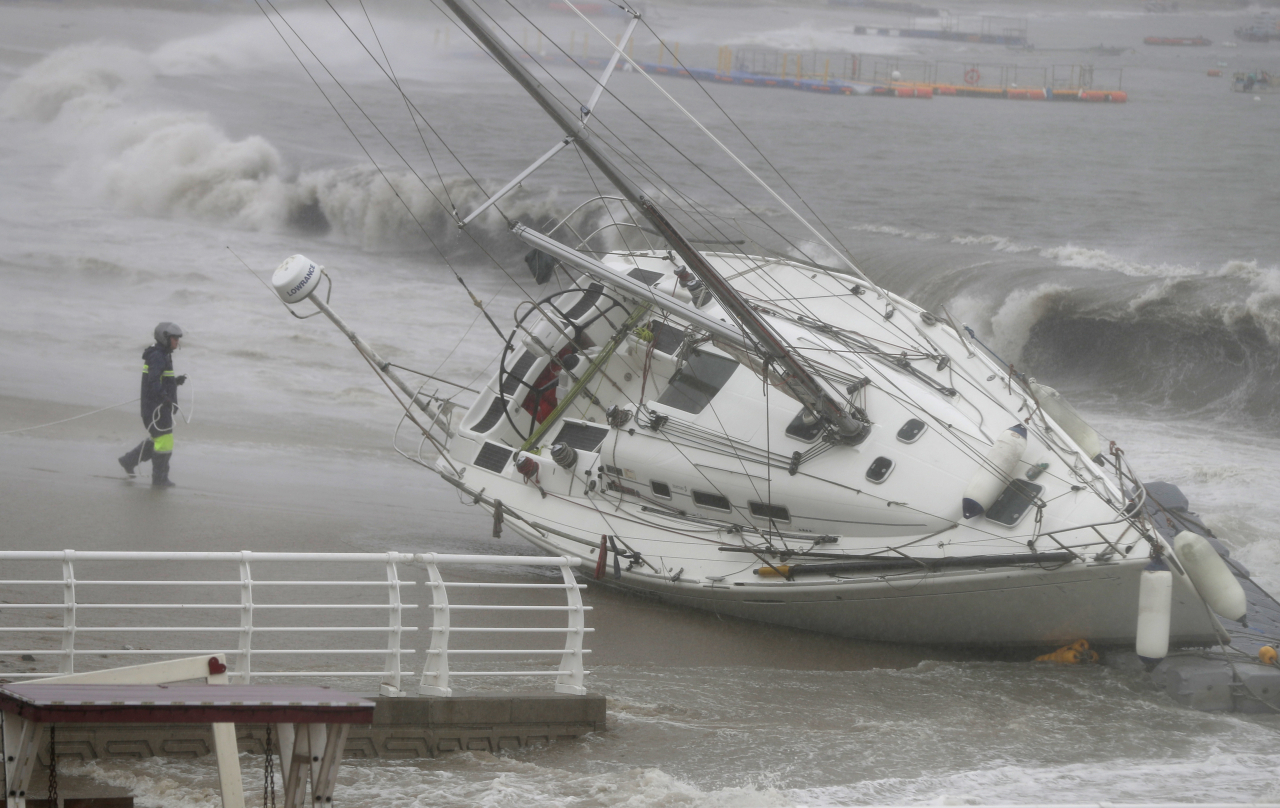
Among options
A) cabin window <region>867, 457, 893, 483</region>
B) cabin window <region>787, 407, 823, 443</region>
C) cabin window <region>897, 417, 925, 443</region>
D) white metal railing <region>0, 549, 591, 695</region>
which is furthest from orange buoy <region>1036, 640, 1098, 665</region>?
white metal railing <region>0, 549, 591, 695</region>

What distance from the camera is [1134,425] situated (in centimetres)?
2294

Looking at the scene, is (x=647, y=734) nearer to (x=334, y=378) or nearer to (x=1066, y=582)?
(x=1066, y=582)

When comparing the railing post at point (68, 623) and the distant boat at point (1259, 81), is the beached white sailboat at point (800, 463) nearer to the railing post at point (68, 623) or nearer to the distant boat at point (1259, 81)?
the railing post at point (68, 623)

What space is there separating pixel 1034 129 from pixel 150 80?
34.3m

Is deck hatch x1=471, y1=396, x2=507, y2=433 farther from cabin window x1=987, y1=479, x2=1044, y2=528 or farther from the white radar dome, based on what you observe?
cabin window x1=987, y1=479, x2=1044, y2=528

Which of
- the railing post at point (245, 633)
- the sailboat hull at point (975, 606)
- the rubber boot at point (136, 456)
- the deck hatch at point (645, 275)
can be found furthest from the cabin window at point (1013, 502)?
the rubber boot at point (136, 456)

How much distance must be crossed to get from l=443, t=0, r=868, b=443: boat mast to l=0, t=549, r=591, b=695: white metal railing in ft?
10.1

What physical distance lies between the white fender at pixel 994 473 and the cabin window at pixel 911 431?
0.76m

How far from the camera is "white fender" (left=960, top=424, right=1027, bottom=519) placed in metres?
11.0

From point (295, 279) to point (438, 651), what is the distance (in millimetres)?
7345

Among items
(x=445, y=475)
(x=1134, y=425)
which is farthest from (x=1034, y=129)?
(x=445, y=475)

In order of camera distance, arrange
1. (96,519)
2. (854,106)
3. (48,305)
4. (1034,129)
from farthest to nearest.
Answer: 1. (854,106)
2. (1034,129)
3. (48,305)
4. (96,519)

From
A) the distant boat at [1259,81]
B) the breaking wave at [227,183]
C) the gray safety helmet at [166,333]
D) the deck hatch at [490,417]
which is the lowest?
the deck hatch at [490,417]

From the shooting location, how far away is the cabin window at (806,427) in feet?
39.9
